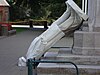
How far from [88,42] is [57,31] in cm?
98

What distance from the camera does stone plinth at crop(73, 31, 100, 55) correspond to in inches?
402

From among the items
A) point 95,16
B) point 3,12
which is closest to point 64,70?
point 95,16

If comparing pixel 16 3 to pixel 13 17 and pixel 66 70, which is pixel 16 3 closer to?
pixel 13 17

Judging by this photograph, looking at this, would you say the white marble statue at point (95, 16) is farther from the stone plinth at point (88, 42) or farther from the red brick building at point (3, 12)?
the red brick building at point (3, 12)

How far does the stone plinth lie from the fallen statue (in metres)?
0.48

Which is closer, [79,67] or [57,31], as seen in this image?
[79,67]

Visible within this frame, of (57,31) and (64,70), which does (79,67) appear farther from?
(57,31)

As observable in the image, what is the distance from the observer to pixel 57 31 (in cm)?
1049

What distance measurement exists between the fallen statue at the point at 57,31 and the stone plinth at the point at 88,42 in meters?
0.48

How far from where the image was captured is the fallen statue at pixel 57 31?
10.5 metres

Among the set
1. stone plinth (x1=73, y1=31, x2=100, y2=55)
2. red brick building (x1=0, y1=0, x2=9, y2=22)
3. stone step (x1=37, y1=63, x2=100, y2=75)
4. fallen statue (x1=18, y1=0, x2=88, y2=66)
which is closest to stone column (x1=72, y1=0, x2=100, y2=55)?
stone plinth (x1=73, y1=31, x2=100, y2=55)

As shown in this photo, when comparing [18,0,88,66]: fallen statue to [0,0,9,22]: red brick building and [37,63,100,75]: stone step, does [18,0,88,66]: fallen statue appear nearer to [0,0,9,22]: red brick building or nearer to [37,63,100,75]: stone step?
[37,63,100,75]: stone step

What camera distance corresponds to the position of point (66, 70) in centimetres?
930

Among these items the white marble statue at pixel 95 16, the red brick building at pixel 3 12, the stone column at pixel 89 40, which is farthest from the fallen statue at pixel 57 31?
the red brick building at pixel 3 12
